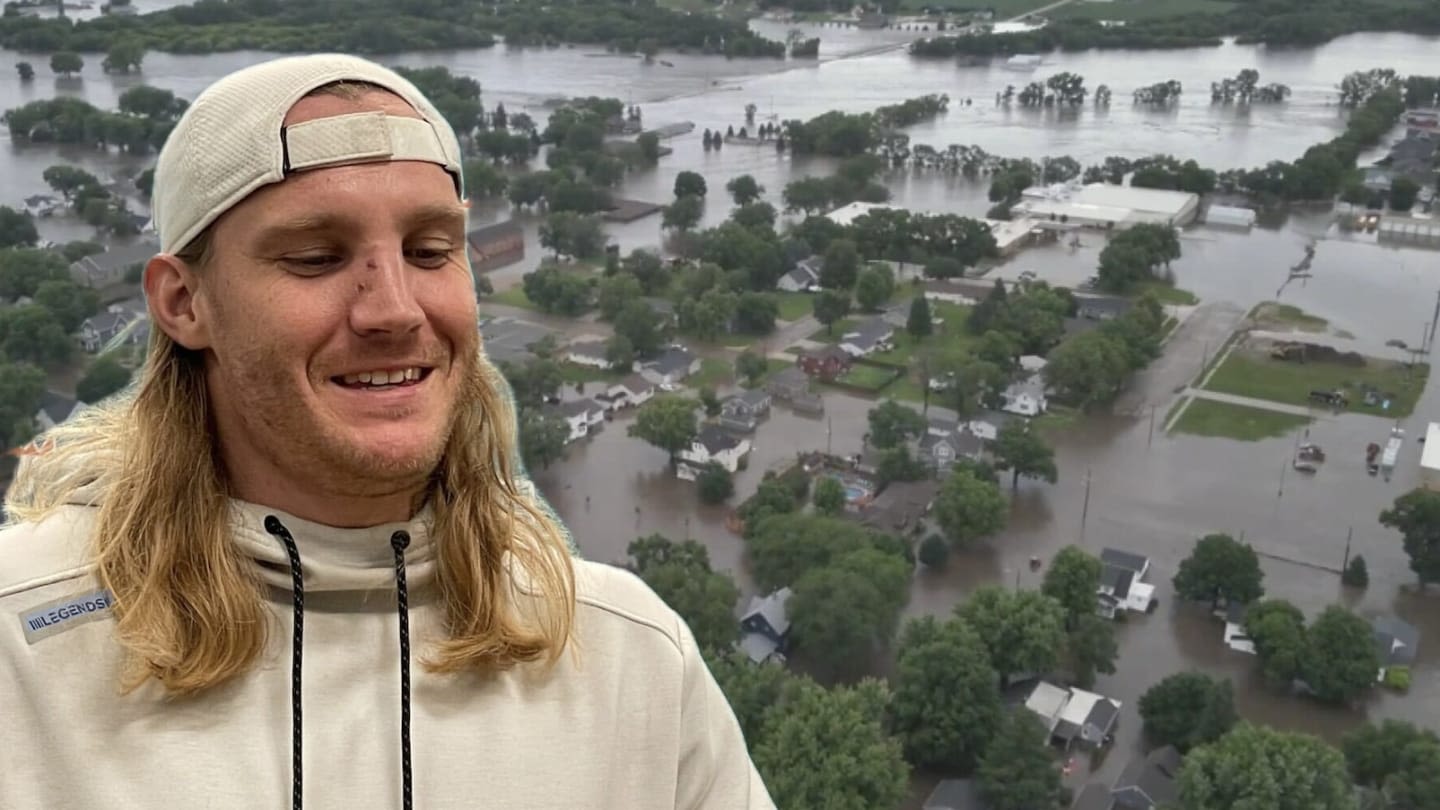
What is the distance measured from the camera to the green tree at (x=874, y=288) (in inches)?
391

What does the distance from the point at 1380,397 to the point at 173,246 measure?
894 centimetres

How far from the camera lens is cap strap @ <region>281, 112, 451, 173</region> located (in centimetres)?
54

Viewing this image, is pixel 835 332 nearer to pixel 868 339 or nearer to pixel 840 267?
pixel 868 339

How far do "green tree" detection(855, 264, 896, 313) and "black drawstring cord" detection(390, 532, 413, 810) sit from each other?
9475mm

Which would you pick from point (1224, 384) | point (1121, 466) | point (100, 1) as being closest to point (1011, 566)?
point (1121, 466)

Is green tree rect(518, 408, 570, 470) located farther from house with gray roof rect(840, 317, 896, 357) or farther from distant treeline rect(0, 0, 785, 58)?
distant treeline rect(0, 0, 785, 58)

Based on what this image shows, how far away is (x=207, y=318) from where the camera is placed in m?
0.58

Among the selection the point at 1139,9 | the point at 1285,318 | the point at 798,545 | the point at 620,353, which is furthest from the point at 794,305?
the point at 1139,9

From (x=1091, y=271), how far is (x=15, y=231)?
9184 mm

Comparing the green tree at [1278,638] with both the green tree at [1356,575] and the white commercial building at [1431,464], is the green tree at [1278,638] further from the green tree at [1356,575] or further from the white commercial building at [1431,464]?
the white commercial building at [1431,464]

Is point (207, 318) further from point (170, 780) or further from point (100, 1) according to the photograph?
point (100, 1)

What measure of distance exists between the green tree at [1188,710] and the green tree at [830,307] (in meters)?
4.92

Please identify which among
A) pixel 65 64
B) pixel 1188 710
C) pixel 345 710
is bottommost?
pixel 1188 710

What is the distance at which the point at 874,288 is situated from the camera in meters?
9.94
